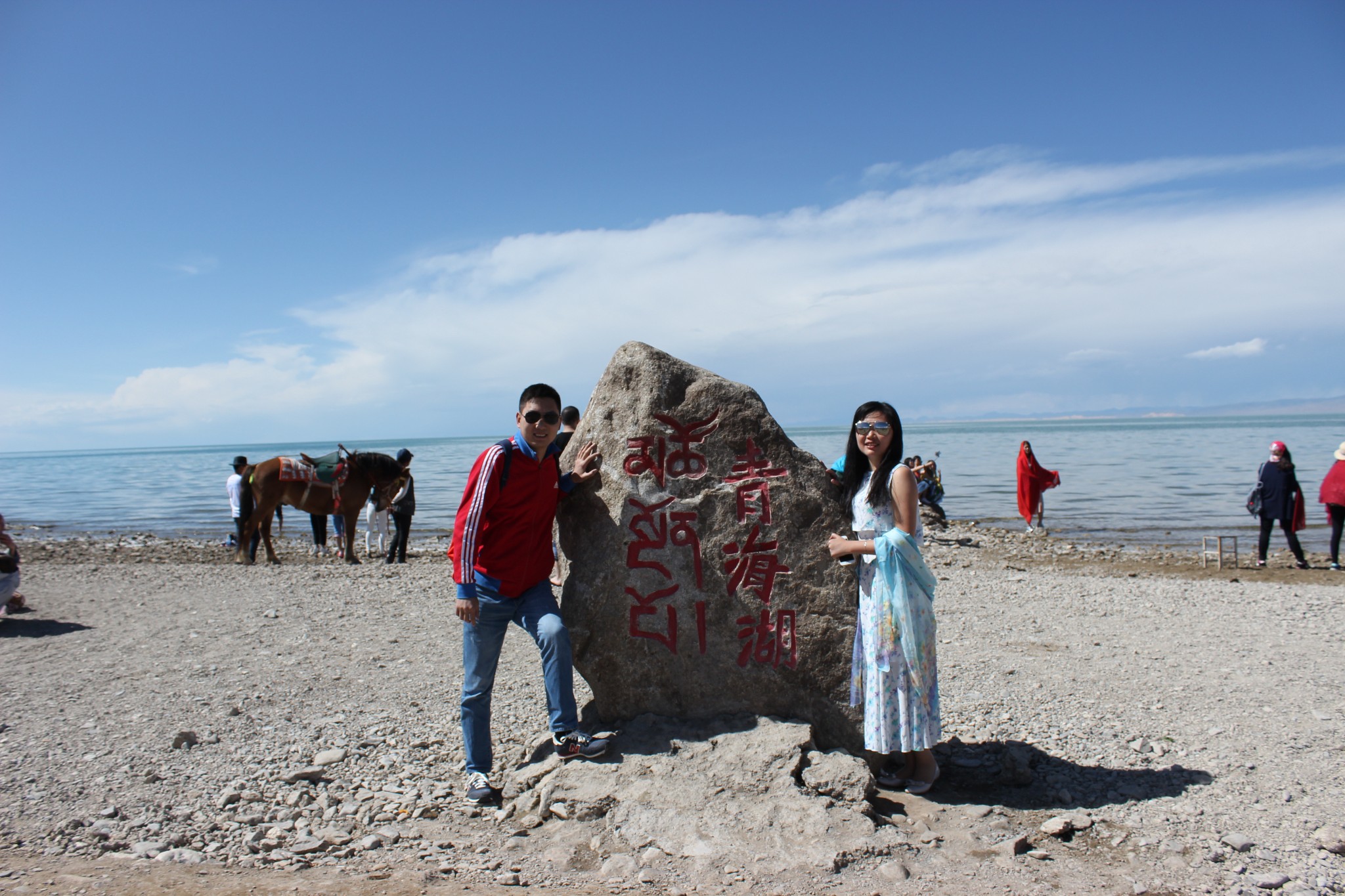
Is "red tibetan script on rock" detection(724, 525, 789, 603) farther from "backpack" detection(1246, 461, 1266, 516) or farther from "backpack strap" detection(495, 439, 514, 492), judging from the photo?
"backpack" detection(1246, 461, 1266, 516)

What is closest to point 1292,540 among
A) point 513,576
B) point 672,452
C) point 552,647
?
point 672,452

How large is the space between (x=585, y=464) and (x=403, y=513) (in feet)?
33.7

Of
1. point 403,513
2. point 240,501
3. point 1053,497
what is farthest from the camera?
point 1053,497

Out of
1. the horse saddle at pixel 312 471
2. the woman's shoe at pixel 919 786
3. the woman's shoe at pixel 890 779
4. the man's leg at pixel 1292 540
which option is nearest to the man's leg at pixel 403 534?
the horse saddle at pixel 312 471

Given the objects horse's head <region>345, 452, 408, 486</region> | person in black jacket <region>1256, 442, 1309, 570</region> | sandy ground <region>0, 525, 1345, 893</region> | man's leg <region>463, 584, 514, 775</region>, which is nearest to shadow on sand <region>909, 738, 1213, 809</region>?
sandy ground <region>0, 525, 1345, 893</region>

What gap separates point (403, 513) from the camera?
14.0 meters

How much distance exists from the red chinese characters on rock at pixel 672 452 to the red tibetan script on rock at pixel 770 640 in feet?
3.02

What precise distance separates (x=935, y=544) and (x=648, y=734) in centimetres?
1237

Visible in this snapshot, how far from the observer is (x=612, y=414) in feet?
15.9

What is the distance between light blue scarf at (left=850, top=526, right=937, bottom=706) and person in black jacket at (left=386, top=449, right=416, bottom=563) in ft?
37.1

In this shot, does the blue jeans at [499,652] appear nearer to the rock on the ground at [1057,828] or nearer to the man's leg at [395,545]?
the rock on the ground at [1057,828]

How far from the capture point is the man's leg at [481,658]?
4.25 m

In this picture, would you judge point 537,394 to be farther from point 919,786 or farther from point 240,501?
point 240,501

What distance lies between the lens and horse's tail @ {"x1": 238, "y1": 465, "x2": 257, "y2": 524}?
1415 centimetres
